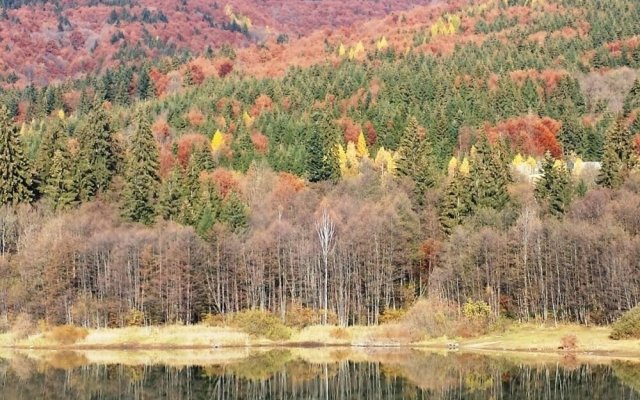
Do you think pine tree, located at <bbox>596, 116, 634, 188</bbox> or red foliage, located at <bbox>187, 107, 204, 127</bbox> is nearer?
pine tree, located at <bbox>596, 116, 634, 188</bbox>

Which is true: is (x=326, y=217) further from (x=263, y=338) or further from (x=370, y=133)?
(x=370, y=133)

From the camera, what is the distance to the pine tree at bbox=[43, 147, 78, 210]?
120m

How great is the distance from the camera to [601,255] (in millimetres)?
90750

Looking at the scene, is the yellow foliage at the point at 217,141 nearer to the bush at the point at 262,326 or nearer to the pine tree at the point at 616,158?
the bush at the point at 262,326

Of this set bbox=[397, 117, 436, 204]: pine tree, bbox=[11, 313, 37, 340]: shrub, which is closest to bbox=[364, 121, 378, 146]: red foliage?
bbox=[397, 117, 436, 204]: pine tree

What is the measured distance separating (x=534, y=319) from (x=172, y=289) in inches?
1598

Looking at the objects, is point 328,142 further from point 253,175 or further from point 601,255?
point 601,255

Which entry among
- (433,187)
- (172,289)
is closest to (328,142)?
(433,187)

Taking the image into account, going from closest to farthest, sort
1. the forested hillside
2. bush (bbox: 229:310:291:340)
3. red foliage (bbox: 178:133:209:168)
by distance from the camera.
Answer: bush (bbox: 229:310:291:340) < the forested hillside < red foliage (bbox: 178:133:209:168)

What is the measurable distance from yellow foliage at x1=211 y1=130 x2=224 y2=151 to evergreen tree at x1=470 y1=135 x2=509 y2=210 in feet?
171

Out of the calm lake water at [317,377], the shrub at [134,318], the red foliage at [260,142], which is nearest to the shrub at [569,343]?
the calm lake water at [317,377]

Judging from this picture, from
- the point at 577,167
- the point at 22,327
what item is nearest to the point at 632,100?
the point at 577,167

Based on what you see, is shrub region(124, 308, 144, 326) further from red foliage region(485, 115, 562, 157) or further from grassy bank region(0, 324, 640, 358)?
red foliage region(485, 115, 562, 157)

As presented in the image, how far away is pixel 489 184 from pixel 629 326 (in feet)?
122
